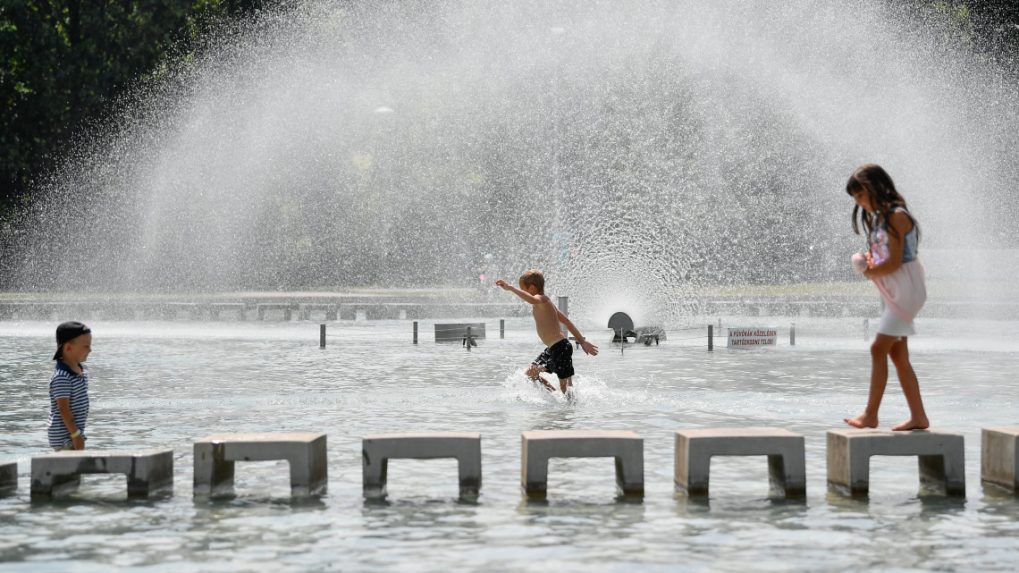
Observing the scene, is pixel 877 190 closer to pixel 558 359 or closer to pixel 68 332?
pixel 68 332

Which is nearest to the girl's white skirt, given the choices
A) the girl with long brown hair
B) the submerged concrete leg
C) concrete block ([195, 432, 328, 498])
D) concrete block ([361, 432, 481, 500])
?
the girl with long brown hair

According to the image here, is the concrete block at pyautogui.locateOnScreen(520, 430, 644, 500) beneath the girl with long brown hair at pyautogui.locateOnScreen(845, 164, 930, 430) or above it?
beneath

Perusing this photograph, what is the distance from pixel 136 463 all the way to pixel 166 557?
2.19 m

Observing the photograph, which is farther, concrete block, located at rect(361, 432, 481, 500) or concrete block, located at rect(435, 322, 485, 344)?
concrete block, located at rect(435, 322, 485, 344)

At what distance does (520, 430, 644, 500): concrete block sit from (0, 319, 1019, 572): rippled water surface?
0.60ft

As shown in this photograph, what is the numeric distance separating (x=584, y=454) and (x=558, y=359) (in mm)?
6493

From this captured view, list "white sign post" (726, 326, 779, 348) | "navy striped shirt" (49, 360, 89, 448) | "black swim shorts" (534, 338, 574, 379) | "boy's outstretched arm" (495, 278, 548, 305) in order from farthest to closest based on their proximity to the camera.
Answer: "white sign post" (726, 326, 779, 348) → "black swim shorts" (534, 338, 574, 379) → "boy's outstretched arm" (495, 278, 548, 305) → "navy striped shirt" (49, 360, 89, 448)

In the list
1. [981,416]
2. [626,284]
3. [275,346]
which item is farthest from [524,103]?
[981,416]

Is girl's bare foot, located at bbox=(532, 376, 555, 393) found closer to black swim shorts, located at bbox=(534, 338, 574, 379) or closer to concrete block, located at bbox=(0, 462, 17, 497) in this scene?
black swim shorts, located at bbox=(534, 338, 574, 379)

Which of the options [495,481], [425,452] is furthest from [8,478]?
[495,481]

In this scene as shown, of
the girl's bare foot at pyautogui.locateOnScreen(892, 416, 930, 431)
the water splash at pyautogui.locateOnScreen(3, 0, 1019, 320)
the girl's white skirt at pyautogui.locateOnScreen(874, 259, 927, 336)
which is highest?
the water splash at pyautogui.locateOnScreen(3, 0, 1019, 320)

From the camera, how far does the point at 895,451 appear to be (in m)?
10.2

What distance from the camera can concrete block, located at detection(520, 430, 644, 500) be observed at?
10359 mm

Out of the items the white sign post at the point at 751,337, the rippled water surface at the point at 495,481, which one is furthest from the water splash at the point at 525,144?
the rippled water surface at the point at 495,481
